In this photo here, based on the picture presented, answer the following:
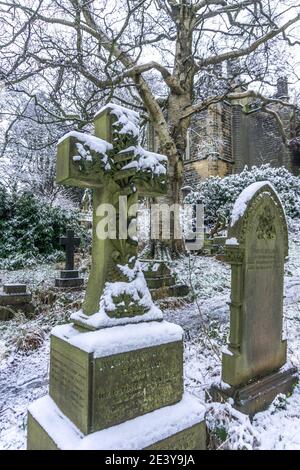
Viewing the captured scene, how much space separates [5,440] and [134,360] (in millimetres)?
1433

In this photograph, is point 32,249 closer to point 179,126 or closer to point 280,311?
point 179,126

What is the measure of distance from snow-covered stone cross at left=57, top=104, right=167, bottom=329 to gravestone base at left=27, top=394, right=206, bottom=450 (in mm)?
640

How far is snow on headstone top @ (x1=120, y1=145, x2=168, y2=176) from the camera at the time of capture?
228 cm

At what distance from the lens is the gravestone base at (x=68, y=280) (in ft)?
23.6

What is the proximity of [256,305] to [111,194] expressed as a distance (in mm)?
1931

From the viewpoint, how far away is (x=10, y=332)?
4.89m

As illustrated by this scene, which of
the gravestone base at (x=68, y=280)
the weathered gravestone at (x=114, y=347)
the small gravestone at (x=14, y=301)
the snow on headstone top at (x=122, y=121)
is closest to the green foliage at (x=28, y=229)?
the gravestone base at (x=68, y=280)

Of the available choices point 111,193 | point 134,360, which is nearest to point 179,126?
point 111,193

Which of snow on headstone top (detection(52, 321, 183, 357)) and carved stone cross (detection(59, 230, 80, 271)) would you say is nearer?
snow on headstone top (detection(52, 321, 183, 357))

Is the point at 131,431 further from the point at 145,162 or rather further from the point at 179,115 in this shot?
the point at 179,115

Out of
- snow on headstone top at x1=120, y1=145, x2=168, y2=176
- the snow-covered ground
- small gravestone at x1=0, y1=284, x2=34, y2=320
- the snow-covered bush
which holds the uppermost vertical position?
the snow-covered bush

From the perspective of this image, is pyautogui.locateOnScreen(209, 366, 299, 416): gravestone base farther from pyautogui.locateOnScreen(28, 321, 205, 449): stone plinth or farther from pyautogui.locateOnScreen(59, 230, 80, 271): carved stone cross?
pyautogui.locateOnScreen(59, 230, 80, 271): carved stone cross

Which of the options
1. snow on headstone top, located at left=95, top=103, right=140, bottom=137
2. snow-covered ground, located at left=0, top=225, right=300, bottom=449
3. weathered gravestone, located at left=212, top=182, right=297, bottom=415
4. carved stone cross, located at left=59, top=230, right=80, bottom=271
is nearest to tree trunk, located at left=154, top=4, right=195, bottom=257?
snow-covered ground, located at left=0, top=225, right=300, bottom=449

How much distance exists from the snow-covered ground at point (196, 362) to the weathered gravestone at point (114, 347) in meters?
0.50
